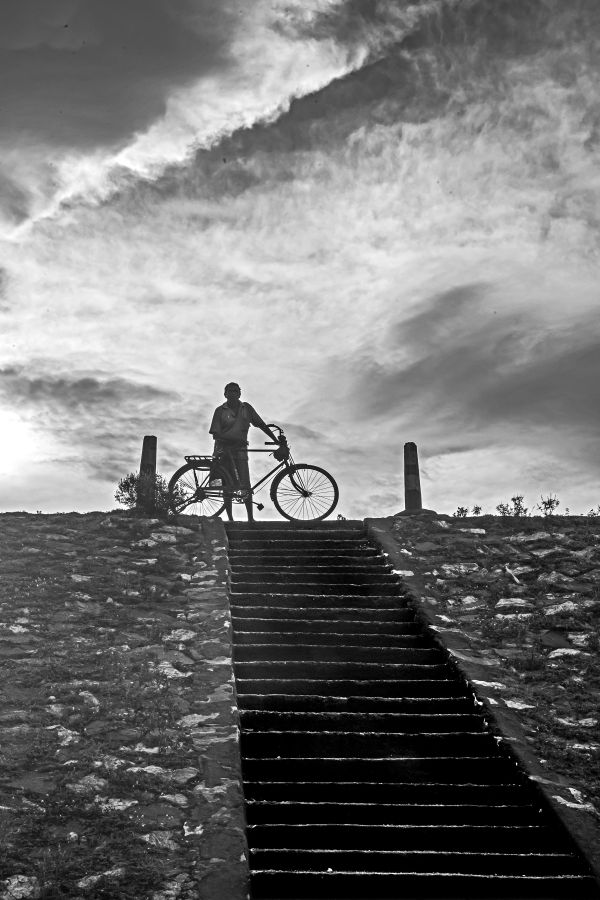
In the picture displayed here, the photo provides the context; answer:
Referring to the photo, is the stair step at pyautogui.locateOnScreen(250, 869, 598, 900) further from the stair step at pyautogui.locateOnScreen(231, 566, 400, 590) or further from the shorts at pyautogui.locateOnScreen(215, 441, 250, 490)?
the shorts at pyautogui.locateOnScreen(215, 441, 250, 490)

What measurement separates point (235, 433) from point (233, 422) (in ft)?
0.54

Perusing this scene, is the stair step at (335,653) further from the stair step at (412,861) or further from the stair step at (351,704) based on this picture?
the stair step at (412,861)

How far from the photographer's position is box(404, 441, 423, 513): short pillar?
1280cm

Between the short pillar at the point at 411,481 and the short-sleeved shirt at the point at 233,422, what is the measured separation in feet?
7.94

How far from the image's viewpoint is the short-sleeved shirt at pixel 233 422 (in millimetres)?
12219

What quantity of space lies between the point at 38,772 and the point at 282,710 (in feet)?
6.79

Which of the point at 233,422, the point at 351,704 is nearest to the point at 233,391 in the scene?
the point at 233,422

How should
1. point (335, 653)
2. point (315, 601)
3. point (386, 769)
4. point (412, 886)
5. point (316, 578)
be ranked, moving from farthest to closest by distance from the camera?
point (316, 578), point (315, 601), point (335, 653), point (386, 769), point (412, 886)

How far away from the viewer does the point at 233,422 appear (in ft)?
40.2

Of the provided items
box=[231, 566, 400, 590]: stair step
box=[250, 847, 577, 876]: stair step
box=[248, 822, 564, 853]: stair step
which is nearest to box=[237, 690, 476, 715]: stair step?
box=[248, 822, 564, 853]: stair step

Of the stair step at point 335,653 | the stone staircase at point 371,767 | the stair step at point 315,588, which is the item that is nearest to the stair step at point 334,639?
the stone staircase at point 371,767

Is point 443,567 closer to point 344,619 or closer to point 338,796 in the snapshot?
point 344,619

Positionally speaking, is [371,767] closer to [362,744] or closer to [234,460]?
[362,744]

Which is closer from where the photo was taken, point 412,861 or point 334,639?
point 412,861
